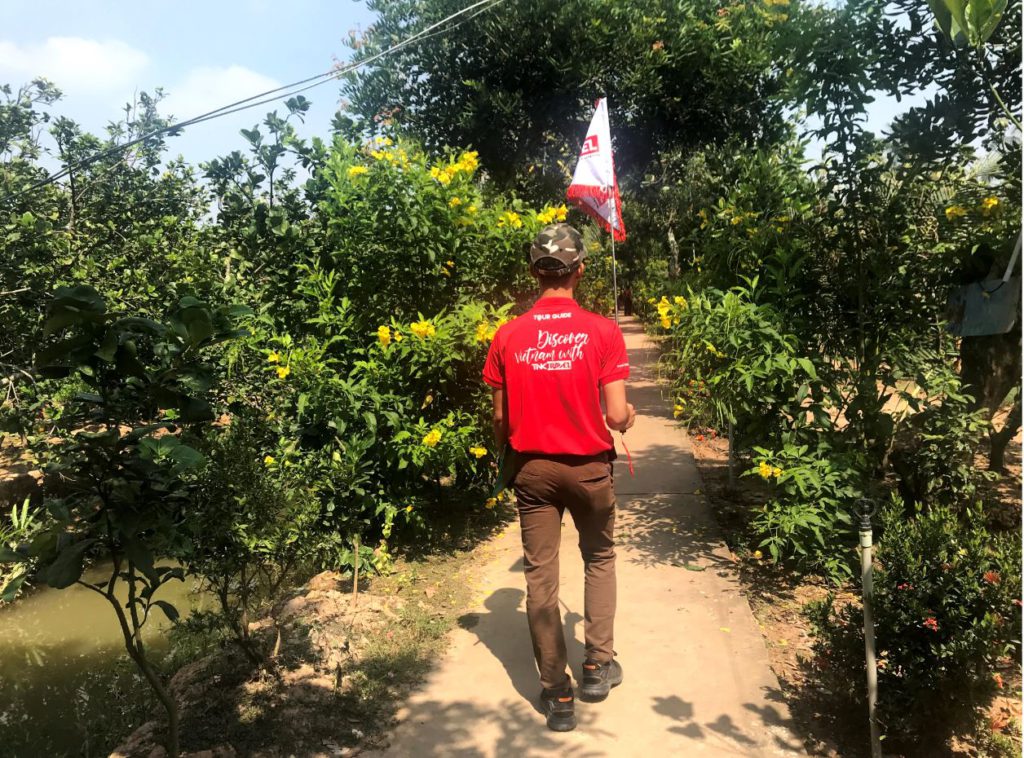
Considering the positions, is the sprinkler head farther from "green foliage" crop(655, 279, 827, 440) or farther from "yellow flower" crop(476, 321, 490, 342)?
"yellow flower" crop(476, 321, 490, 342)

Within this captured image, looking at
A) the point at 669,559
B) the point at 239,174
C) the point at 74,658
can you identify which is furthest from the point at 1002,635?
the point at 74,658

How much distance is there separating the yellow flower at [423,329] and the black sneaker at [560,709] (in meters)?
2.26

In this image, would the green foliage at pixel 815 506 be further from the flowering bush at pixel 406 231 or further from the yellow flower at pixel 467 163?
the yellow flower at pixel 467 163

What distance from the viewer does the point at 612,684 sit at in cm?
325

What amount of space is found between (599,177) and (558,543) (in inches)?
230

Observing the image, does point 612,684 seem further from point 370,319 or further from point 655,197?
point 655,197

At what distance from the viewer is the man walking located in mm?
2924

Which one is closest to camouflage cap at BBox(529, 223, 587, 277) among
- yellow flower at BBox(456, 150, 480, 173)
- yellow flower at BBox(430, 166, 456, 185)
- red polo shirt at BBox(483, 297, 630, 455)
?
red polo shirt at BBox(483, 297, 630, 455)

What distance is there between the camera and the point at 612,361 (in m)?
2.94

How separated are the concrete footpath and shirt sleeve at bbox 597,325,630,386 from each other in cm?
140

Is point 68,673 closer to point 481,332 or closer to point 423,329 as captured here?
point 423,329

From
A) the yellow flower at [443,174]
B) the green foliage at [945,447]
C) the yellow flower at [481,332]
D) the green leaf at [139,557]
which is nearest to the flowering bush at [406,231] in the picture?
the yellow flower at [443,174]

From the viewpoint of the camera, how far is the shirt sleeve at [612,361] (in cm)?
293

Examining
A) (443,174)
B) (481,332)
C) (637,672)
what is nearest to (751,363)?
(481,332)
